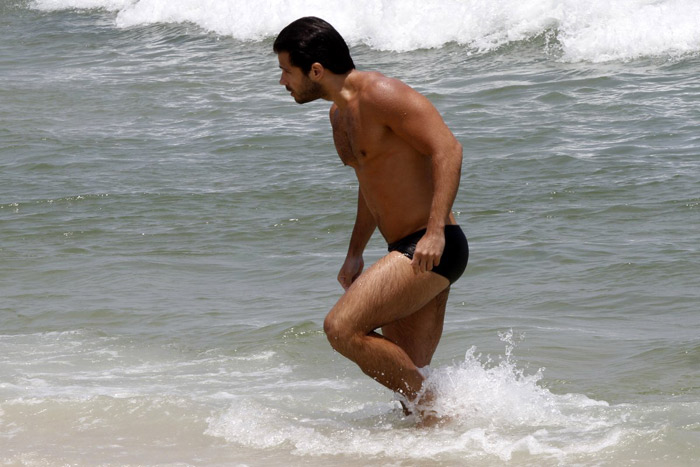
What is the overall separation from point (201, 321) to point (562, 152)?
485cm

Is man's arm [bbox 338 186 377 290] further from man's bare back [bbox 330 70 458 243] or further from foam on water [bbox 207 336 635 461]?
foam on water [bbox 207 336 635 461]

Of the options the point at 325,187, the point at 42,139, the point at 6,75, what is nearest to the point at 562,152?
the point at 325,187

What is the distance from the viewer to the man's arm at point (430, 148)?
3936 mm

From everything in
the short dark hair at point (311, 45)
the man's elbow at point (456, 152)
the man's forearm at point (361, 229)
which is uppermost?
the short dark hair at point (311, 45)

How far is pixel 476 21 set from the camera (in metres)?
17.0

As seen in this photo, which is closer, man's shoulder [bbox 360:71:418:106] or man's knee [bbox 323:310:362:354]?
man's shoulder [bbox 360:71:418:106]

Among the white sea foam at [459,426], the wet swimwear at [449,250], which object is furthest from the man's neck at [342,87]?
the white sea foam at [459,426]

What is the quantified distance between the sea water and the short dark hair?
4.44 feet

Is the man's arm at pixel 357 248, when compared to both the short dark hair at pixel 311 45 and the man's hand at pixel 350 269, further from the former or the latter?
the short dark hair at pixel 311 45

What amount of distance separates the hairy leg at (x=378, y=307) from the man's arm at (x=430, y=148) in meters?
0.12

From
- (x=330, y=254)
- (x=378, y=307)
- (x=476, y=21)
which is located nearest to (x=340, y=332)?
(x=378, y=307)

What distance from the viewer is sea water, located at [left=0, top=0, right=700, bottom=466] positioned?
182 inches

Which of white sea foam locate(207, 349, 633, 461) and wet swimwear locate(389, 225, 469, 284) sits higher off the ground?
wet swimwear locate(389, 225, 469, 284)

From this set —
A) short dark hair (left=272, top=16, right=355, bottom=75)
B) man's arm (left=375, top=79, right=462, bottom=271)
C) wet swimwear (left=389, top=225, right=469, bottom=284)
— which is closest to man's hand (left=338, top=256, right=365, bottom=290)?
wet swimwear (left=389, top=225, right=469, bottom=284)
